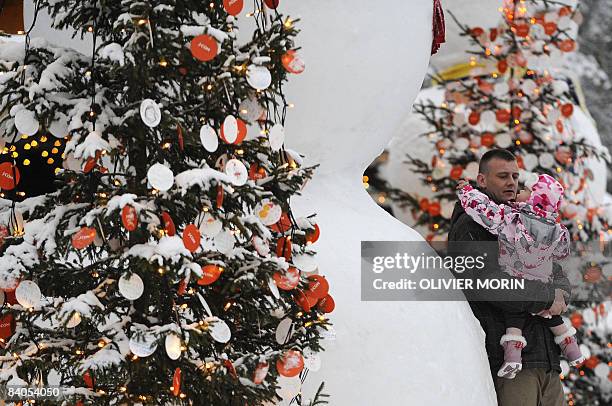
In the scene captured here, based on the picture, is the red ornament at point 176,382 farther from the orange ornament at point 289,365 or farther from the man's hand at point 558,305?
the man's hand at point 558,305

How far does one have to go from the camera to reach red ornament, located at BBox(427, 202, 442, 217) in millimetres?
6121

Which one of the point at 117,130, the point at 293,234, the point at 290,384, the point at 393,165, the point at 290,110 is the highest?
the point at 393,165

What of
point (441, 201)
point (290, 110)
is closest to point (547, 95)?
point (441, 201)

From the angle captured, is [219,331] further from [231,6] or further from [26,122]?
[231,6]

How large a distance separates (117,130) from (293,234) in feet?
1.73

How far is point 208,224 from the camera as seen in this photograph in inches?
106

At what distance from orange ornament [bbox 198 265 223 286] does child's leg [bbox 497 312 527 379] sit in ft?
4.52

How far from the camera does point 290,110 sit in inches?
139

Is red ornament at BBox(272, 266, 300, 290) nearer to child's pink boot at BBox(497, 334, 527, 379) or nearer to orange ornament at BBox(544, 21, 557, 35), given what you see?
child's pink boot at BBox(497, 334, 527, 379)

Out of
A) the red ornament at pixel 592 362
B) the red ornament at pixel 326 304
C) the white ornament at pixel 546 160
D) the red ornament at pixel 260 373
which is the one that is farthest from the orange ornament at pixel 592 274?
the red ornament at pixel 260 373

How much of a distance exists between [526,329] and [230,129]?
1.56 metres

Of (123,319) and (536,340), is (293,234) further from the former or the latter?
(536,340)

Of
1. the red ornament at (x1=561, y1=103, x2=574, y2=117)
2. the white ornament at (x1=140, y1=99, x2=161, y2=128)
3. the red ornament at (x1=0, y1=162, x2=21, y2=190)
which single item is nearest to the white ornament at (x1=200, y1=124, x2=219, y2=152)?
the white ornament at (x1=140, y1=99, x2=161, y2=128)

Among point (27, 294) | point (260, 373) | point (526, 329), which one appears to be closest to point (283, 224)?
point (260, 373)
